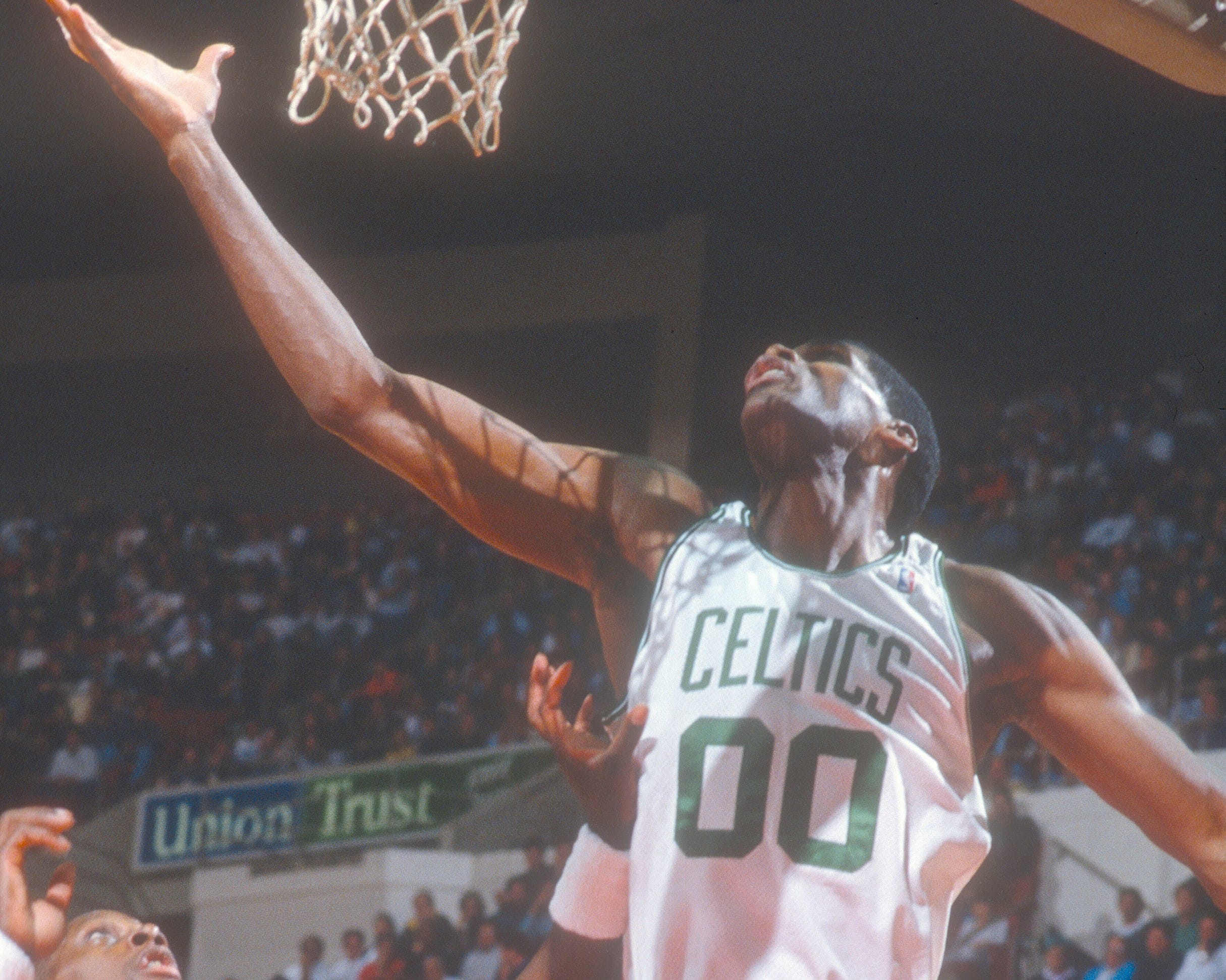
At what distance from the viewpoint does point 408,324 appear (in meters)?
17.2

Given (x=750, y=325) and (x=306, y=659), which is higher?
A: (x=750, y=325)

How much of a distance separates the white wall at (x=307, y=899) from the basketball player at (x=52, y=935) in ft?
29.2

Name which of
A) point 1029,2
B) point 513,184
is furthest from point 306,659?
point 1029,2

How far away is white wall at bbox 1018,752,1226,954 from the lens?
9227 mm

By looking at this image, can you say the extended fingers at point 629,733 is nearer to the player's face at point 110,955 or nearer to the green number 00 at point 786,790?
the green number 00 at point 786,790

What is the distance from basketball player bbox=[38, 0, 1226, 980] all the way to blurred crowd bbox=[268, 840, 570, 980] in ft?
23.8

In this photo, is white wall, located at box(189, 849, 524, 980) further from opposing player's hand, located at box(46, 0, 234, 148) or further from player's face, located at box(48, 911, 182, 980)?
opposing player's hand, located at box(46, 0, 234, 148)

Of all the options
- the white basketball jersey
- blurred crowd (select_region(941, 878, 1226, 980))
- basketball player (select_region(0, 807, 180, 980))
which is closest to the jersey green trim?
the white basketball jersey

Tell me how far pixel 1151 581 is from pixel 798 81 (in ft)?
16.4

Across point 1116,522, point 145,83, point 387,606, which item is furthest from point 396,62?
point 387,606

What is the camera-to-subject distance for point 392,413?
8.36ft

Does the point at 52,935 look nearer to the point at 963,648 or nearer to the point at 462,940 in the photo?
the point at 963,648

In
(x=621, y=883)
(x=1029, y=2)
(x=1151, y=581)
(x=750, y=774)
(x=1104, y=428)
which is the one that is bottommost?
(x=621, y=883)

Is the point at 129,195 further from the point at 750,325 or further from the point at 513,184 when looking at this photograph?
the point at 750,325
